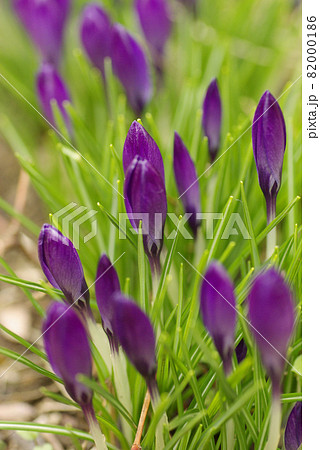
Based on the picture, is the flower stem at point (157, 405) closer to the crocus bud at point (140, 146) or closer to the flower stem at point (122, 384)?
the flower stem at point (122, 384)

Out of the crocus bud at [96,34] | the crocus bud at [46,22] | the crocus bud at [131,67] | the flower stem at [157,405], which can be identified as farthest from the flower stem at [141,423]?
the crocus bud at [46,22]

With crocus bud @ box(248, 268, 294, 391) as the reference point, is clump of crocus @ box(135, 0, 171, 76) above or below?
above

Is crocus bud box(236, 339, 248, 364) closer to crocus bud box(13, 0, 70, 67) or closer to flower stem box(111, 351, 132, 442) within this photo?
flower stem box(111, 351, 132, 442)

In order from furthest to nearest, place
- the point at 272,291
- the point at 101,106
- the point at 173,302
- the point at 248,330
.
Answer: the point at 101,106 → the point at 173,302 → the point at 248,330 → the point at 272,291

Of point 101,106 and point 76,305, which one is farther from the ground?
point 101,106

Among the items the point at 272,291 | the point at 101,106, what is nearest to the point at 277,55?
the point at 101,106

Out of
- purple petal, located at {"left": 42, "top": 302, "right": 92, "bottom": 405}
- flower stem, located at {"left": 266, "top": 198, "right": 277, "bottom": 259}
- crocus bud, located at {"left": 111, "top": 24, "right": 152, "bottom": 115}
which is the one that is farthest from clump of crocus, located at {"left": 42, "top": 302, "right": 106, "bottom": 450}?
crocus bud, located at {"left": 111, "top": 24, "right": 152, "bottom": 115}

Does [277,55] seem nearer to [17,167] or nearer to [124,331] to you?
[17,167]
